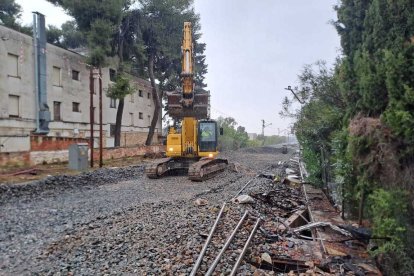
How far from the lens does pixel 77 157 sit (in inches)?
700

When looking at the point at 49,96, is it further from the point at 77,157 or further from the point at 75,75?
the point at 77,157

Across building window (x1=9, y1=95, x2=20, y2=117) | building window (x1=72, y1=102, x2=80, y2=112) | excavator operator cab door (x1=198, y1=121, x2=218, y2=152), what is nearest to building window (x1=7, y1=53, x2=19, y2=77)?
building window (x1=9, y1=95, x2=20, y2=117)

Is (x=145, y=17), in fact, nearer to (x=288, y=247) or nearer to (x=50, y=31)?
(x=50, y=31)

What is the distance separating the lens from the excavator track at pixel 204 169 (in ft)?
49.4

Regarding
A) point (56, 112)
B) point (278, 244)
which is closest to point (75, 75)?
point (56, 112)

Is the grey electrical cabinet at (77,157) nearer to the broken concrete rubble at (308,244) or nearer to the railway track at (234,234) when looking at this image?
the railway track at (234,234)

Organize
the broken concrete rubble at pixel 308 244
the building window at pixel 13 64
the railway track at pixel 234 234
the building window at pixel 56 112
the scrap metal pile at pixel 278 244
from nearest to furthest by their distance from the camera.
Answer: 1. the railway track at pixel 234 234
2. the scrap metal pile at pixel 278 244
3. the broken concrete rubble at pixel 308 244
4. the building window at pixel 13 64
5. the building window at pixel 56 112

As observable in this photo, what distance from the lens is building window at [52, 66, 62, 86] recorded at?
27366 millimetres

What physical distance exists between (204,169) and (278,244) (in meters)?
9.03

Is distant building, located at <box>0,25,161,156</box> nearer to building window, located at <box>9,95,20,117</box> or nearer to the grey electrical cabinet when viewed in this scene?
building window, located at <box>9,95,20,117</box>

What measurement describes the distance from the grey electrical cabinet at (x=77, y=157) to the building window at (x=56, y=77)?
11.8m

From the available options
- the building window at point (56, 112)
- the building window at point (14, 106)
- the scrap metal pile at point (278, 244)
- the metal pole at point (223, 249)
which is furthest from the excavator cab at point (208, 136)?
the building window at point (56, 112)

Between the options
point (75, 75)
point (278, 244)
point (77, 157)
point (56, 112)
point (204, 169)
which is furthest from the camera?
point (75, 75)

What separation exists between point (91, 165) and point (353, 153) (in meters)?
15.4
